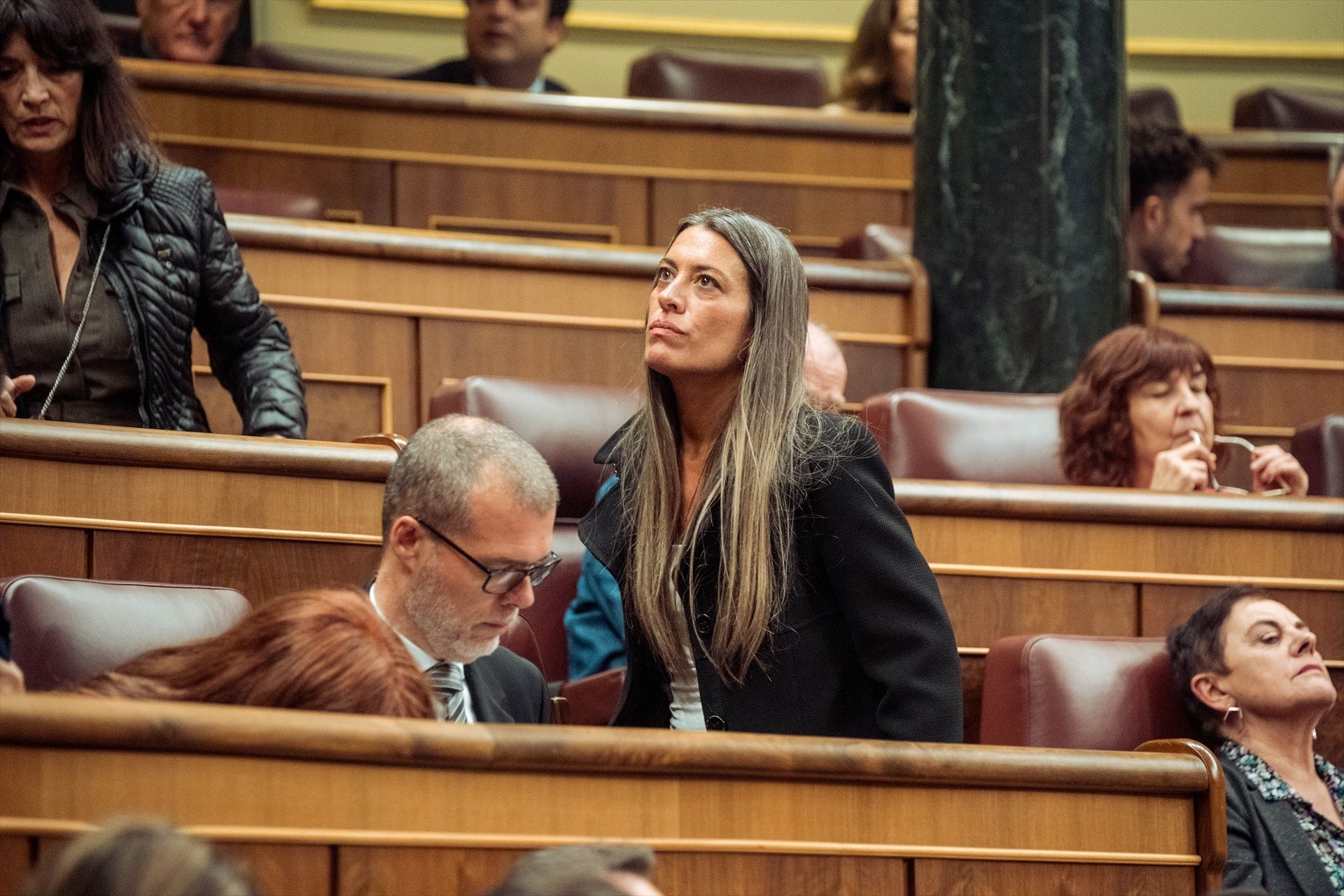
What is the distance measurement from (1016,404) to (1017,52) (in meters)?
0.41

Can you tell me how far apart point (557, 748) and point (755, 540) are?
26cm

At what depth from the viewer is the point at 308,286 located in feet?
5.38

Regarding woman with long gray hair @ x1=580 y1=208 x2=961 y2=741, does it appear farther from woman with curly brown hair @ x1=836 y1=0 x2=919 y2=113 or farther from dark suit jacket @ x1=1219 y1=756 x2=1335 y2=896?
woman with curly brown hair @ x1=836 y1=0 x2=919 y2=113

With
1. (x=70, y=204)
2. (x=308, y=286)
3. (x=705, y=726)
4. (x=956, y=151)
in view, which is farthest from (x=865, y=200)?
(x=705, y=726)

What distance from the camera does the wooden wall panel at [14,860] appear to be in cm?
65

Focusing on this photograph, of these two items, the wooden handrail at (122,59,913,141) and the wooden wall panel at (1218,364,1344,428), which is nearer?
the wooden wall panel at (1218,364,1344,428)

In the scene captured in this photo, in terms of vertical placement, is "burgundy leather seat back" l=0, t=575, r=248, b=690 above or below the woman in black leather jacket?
below

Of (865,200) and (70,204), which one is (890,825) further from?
(865,200)

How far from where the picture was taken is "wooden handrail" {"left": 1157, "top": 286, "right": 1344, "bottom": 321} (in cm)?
190

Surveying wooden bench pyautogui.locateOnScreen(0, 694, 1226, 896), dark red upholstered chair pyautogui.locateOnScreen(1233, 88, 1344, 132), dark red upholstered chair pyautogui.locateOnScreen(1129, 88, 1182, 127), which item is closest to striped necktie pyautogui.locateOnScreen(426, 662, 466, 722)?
wooden bench pyautogui.locateOnScreen(0, 694, 1226, 896)

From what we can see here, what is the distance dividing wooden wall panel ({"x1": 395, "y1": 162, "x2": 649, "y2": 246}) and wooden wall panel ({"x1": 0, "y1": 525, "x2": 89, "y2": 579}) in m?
0.99

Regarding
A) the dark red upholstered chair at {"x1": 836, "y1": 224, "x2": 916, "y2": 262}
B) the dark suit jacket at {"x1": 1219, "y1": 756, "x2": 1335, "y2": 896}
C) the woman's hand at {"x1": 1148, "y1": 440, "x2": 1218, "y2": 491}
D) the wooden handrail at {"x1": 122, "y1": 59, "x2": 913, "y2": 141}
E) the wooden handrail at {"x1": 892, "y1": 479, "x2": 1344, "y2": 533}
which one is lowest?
the dark suit jacket at {"x1": 1219, "y1": 756, "x2": 1335, "y2": 896}

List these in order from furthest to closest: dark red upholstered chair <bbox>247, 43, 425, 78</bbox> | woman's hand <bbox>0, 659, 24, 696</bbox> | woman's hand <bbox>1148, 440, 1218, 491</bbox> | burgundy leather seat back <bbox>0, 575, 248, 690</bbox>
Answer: dark red upholstered chair <bbox>247, 43, 425, 78</bbox> < woman's hand <bbox>1148, 440, 1218, 491</bbox> < burgundy leather seat back <bbox>0, 575, 248, 690</bbox> < woman's hand <bbox>0, 659, 24, 696</bbox>

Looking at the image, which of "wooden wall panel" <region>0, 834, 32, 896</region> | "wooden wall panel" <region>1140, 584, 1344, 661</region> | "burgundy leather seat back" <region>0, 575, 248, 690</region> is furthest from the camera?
"wooden wall panel" <region>1140, 584, 1344, 661</region>
